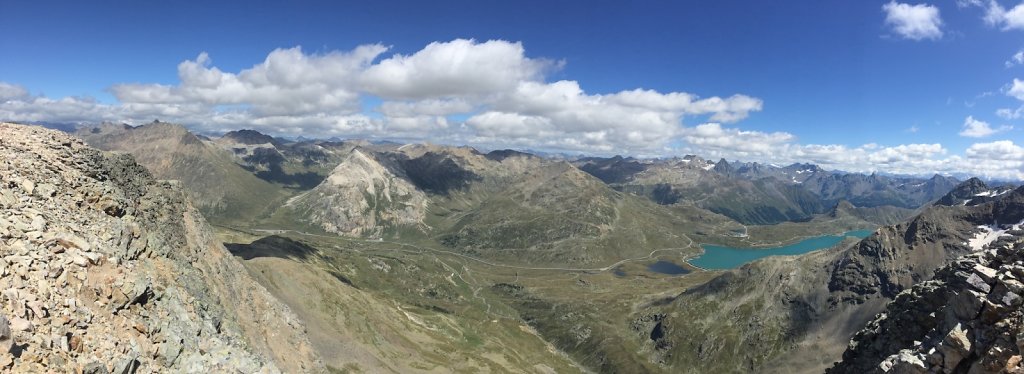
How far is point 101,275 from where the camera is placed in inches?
1663

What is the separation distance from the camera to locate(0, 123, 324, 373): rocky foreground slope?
32750 millimetres

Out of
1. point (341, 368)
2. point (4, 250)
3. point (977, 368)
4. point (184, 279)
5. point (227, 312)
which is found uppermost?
point (4, 250)

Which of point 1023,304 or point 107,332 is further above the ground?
point 1023,304

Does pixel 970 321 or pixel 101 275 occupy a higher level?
pixel 970 321

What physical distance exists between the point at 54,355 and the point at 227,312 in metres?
37.4

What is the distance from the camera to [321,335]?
474 ft

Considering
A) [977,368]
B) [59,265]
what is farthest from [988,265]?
[59,265]

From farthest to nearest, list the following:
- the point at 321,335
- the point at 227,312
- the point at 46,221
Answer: the point at 321,335, the point at 227,312, the point at 46,221

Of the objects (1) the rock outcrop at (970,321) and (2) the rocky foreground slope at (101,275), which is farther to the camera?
(2) the rocky foreground slope at (101,275)

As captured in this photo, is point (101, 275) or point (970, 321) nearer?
point (970, 321)

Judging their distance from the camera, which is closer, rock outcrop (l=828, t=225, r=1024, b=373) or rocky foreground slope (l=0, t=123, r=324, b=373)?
rock outcrop (l=828, t=225, r=1024, b=373)

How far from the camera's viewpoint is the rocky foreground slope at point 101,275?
32.8 meters

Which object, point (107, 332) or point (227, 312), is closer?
point (107, 332)

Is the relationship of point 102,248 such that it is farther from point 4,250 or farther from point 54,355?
point 54,355
